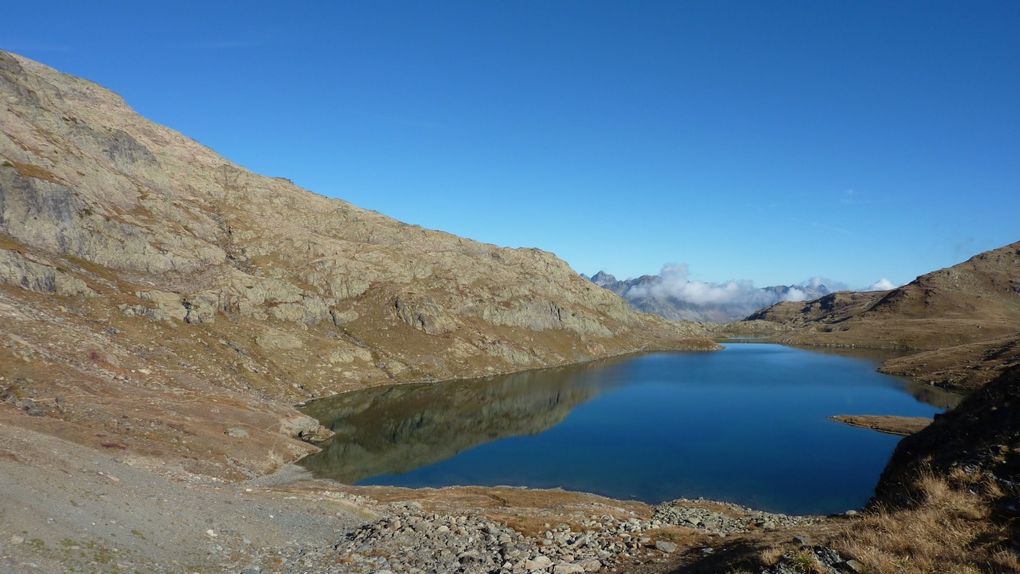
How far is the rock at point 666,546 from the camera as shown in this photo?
2160 centimetres

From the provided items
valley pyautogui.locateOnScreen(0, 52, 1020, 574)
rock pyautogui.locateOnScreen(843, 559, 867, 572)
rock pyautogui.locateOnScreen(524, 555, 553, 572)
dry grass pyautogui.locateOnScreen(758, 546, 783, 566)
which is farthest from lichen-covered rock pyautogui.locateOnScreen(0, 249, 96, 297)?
rock pyautogui.locateOnScreen(843, 559, 867, 572)

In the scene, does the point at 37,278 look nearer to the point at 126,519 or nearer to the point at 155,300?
the point at 155,300

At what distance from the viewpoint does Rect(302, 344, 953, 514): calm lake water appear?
228 ft

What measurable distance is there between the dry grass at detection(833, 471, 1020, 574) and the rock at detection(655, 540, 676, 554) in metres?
7.29

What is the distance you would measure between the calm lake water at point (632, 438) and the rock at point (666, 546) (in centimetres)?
4430

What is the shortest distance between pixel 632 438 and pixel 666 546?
7782 cm

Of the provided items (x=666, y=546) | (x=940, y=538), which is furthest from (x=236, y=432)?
(x=940, y=538)

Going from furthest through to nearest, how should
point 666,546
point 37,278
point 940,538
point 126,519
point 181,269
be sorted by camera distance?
1. point 181,269
2. point 37,278
3. point 126,519
4. point 666,546
5. point 940,538

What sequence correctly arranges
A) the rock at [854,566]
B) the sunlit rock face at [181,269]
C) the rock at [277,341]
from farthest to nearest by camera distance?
the rock at [277,341] < the sunlit rock face at [181,269] < the rock at [854,566]

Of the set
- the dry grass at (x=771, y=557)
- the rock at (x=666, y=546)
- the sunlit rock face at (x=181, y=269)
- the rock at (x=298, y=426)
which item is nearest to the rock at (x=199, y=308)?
the sunlit rock face at (x=181, y=269)

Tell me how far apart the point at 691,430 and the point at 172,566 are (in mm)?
96007

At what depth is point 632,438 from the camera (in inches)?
3775

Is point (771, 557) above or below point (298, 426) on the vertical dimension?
above

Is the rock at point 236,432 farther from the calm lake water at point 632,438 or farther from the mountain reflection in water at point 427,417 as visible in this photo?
the calm lake water at point 632,438
